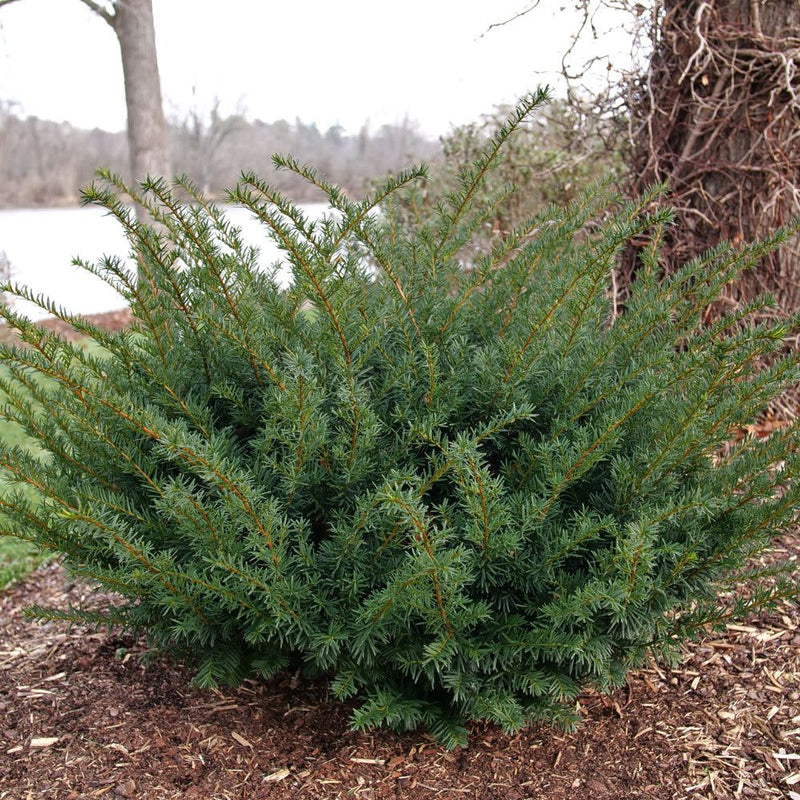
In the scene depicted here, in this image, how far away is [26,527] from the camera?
7.12ft

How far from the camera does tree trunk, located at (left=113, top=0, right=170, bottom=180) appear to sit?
9.19 metres

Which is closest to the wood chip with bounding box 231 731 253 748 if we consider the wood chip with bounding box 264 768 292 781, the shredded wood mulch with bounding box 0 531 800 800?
the shredded wood mulch with bounding box 0 531 800 800

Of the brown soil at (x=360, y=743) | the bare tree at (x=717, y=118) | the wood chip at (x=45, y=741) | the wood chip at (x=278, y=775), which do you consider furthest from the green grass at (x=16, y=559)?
the bare tree at (x=717, y=118)

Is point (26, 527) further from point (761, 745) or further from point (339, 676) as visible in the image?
point (761, 745)

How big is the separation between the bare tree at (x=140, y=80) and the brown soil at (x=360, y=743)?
26.7 feet

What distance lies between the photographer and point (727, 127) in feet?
12.7

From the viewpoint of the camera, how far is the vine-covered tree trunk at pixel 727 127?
146 inches

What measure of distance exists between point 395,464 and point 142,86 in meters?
9.25

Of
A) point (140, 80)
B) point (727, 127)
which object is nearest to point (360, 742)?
point (727, 127)

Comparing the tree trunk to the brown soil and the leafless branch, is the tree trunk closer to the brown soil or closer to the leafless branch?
the leafless branch

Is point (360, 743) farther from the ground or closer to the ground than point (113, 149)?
closer to the ground

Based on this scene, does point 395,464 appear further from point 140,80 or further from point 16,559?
point 140,80

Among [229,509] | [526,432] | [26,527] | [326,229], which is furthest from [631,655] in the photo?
[26,527]

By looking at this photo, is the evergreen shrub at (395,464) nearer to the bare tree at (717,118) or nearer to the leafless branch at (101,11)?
the bare tree at (717,118)
